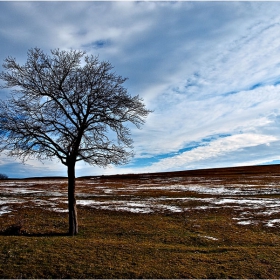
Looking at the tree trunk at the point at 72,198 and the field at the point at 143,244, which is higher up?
the tree trunk at the point at 72,198

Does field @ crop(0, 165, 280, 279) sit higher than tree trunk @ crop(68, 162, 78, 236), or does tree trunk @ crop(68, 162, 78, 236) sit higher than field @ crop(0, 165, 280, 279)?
tree trunk @ crop(68, 162, 78, 236)

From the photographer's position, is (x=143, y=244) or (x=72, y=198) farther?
(x=72, y=198)

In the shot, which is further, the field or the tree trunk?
the tree trunk

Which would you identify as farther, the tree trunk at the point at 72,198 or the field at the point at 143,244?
the tree trunk at the point at 72,198

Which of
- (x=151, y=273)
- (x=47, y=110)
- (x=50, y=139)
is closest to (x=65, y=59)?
(x=47, y=110)

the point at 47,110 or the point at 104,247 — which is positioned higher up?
the point at 47,110

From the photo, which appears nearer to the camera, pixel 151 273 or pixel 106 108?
pixel 151 273

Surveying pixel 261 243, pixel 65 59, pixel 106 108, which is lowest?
pixel 261 243

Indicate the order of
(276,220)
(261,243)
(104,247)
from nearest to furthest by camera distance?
(104,247) < (261,243) < (276,220)

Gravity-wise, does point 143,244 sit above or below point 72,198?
below

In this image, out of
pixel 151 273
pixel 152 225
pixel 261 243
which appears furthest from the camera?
pixel 152 225

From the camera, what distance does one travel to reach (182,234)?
1883 cm

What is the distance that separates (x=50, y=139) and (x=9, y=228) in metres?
8.25

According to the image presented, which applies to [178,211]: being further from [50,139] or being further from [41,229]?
[50,139]
